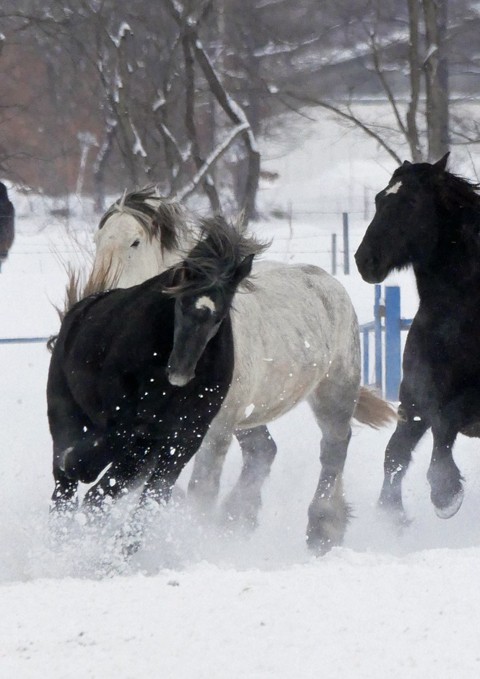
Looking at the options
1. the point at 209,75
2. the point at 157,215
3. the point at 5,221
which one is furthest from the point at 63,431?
the point at 209,75

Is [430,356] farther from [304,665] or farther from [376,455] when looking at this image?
[304,665]

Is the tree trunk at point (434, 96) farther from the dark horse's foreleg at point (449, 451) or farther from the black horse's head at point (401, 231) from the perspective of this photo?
the dark horse's foreleg at point (449, 451)

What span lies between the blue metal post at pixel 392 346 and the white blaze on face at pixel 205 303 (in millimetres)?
5230

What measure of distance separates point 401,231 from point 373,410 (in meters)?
1.65

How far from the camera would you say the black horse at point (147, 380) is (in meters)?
4.61

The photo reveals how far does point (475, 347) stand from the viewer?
5.82 metres

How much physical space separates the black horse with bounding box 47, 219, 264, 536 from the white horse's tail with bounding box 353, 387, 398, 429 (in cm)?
240

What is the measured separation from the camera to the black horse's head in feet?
19.2

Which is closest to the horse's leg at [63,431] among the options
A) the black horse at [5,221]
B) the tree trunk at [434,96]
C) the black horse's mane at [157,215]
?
the black horse's mane at [157,215]

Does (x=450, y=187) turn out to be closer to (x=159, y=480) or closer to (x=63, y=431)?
(x=159, y=480)

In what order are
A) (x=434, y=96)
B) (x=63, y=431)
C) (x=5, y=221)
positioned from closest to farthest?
(x=63, y=431) → (x=434, y=96) → (x=5, y=221)

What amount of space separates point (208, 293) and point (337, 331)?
2.20m

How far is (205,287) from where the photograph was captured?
4562 millimetres

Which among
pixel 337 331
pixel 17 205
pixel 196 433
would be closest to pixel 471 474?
pixel 337 331
